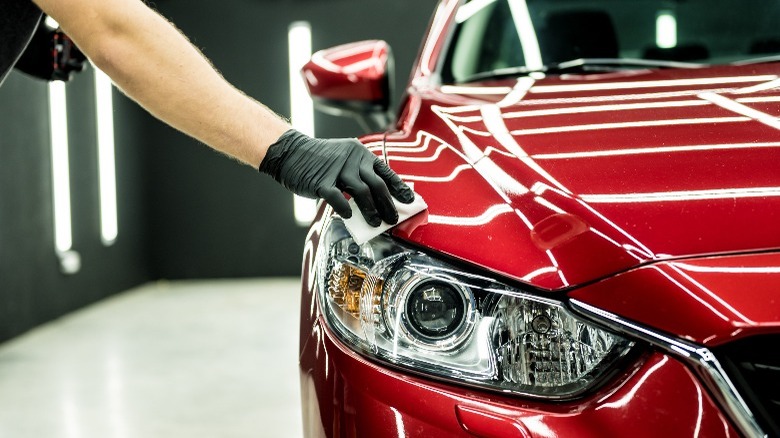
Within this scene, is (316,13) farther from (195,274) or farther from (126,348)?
(126,348)

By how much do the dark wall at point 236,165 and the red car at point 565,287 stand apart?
493 cm

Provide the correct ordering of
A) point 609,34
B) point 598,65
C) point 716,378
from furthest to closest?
1. point 609,34
2. point 598,65
3. point 716,378

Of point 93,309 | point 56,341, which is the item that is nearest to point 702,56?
point 56,341

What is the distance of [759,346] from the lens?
858 millimetres

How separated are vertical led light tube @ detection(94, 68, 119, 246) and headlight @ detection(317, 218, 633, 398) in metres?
4.65

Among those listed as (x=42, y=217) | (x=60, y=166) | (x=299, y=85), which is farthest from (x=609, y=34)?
(x=299, y=85)

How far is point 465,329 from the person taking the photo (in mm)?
990

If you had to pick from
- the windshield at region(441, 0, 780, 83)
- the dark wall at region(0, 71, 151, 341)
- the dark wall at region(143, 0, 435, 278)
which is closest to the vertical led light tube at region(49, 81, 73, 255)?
the dark wall at region(0, 71, 151, 341)

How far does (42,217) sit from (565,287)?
413cm

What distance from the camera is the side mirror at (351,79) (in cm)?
204

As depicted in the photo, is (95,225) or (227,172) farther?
(227,172)

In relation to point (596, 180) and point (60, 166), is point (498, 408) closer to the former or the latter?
point (596, 180)

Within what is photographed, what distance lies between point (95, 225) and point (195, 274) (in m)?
1.00

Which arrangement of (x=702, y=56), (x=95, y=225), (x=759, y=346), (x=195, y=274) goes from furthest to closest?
(x=195, y=274)
(x=95, y=225)
(x=702, y=56)
(x=759, y=346)
